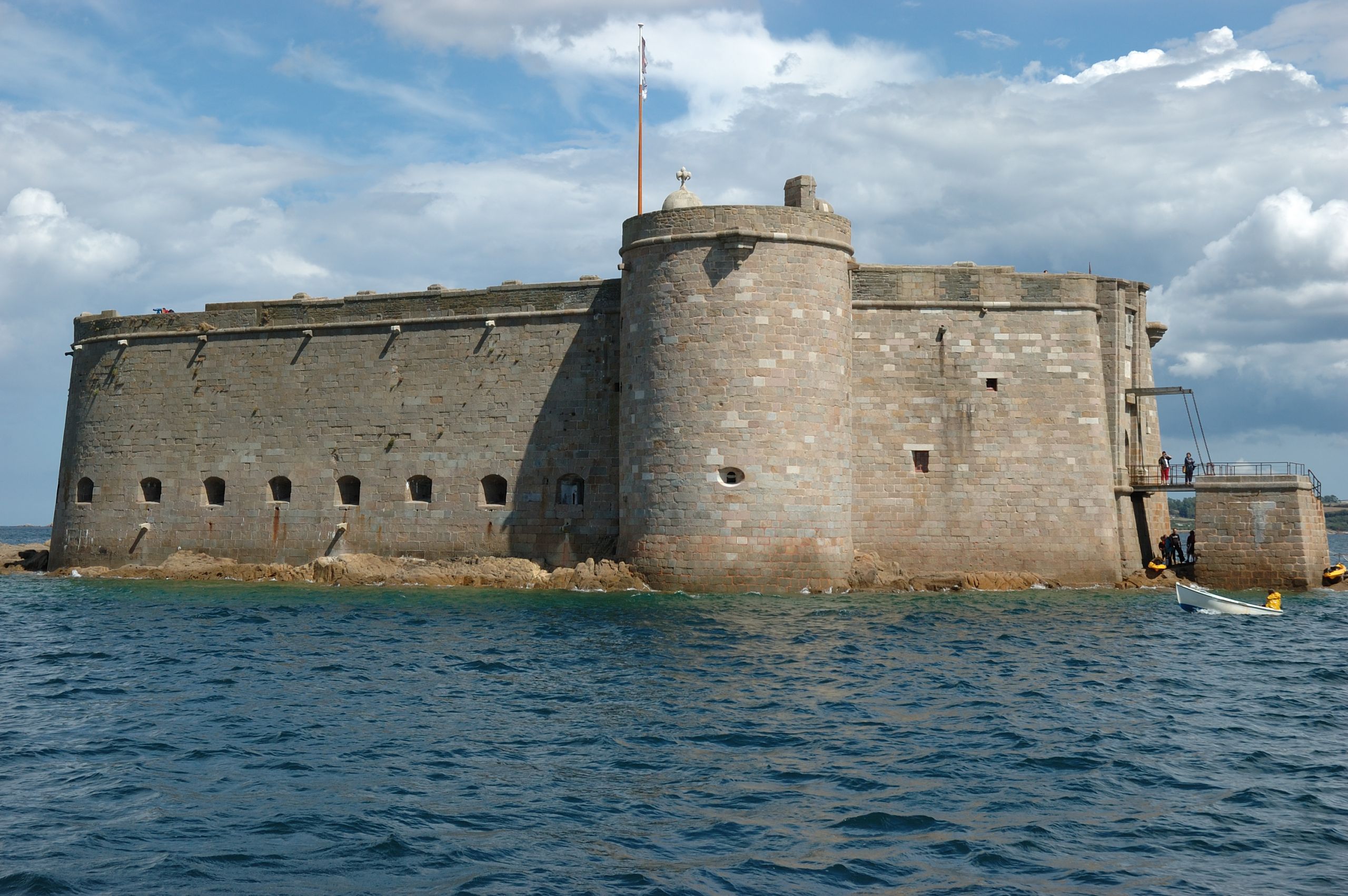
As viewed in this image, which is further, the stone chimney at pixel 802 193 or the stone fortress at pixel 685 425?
the stone chimney at pixel 802 193

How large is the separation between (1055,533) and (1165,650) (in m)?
7.99

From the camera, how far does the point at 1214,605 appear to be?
24.4 m

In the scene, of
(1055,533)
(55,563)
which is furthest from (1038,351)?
(55,563)

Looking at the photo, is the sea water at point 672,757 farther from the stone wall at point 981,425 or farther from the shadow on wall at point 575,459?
the shadow on wall at point 575,459

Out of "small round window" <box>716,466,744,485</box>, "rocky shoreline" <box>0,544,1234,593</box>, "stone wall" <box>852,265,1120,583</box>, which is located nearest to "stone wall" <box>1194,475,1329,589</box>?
"rocky shoreline" <box>0,544,1234,593</box>

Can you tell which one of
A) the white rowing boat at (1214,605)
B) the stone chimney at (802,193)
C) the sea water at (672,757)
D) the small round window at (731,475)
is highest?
the stone chimney at (802,193)

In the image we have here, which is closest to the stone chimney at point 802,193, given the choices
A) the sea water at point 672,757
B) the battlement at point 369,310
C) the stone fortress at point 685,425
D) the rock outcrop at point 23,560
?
the stone fortress at point 685,425

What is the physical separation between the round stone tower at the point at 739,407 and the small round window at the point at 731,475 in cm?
2

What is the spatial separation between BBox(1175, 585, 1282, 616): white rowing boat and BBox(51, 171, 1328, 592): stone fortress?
2.46 metres

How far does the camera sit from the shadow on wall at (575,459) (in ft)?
89.7

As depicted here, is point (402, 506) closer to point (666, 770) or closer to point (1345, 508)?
point (666, 770)

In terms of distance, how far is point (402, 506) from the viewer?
28938 mm

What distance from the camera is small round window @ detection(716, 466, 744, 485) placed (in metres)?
24.3

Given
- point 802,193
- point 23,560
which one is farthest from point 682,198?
point 23,560
